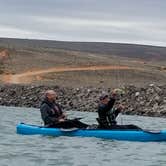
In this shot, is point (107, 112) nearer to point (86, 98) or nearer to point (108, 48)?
point (86, 98)

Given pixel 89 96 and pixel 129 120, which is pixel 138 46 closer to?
pixel 89 96

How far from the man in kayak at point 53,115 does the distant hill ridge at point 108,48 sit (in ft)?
258

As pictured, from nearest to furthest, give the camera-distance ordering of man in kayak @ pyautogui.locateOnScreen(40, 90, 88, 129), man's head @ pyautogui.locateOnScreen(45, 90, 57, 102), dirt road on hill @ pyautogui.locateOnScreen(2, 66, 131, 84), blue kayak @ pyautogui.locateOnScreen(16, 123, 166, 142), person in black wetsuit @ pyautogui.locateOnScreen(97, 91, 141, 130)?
1. blue kayak @ pyautogui.locateOnScreen(16, 123, 166, 142)
2. person in black wetsuit @ pyautogui.locateOnScreen(97, 91, 141, 130)
3. man's head @ pyautogui.locateOnScreen(45, 90, 57, 102)
4. man in kayak @ pyautogui.locateOnScreen(40, 90, 88, 129)
5. dirt road on hill @ pyautogui.locateOnScreen(2, 66, 131, 84)

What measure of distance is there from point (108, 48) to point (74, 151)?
95312mm

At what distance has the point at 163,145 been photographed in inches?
831

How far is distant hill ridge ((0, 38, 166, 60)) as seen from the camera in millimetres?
104688

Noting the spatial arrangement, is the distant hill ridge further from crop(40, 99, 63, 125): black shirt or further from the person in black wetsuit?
the person in black wetsuit

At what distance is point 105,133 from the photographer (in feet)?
73.5

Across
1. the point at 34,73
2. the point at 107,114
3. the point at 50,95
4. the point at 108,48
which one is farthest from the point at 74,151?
the point at 108,48

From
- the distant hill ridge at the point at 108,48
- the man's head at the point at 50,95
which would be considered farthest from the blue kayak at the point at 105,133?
the distant hill ridge at the point at 108,48

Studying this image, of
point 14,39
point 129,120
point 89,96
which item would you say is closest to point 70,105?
point 89,96

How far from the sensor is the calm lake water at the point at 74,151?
55.5ft

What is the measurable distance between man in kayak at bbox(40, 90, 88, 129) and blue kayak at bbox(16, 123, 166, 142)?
0.35 m

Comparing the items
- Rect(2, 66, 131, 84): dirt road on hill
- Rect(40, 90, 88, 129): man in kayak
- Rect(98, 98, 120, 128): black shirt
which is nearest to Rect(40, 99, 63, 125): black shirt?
Rect(40, 90, 88, 129): man in kayak
